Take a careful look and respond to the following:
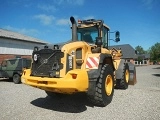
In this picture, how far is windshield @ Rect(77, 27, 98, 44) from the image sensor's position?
24.2ft

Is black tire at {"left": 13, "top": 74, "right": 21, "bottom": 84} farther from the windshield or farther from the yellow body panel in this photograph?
the yellow body panel

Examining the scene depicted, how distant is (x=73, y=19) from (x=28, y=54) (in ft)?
74.9

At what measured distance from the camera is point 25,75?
19.5 ft

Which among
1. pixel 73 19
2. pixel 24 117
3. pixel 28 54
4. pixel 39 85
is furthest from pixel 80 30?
pixel 28 54

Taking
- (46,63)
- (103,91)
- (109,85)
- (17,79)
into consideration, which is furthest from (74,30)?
(17,79)

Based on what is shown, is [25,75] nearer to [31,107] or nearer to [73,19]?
[31,107]

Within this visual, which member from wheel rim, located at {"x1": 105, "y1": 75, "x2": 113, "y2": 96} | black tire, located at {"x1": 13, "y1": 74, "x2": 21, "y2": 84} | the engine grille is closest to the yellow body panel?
the engine grille

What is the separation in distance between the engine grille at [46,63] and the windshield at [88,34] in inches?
85.8

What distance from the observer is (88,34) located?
7.50 metres

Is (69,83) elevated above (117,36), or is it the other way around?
(117,36)

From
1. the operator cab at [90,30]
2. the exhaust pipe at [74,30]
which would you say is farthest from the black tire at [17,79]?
the exhaust pipe at [74,30]

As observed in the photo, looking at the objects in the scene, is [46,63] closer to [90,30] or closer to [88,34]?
[88,34]

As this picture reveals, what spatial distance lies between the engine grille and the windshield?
2.18m

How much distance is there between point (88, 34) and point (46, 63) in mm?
2513
